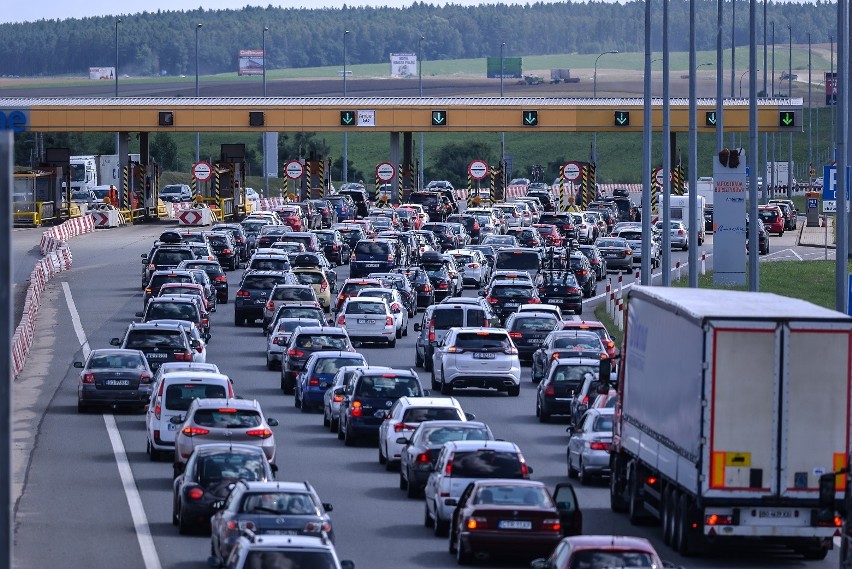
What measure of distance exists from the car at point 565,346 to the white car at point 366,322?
6.58 metres

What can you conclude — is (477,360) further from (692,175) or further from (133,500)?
(133,500)

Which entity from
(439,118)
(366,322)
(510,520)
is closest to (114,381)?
(366,322)

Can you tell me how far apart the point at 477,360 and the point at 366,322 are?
9.06 m

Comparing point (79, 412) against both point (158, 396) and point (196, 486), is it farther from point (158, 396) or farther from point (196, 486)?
point (196, 486)

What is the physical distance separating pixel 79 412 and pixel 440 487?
48.1 feet

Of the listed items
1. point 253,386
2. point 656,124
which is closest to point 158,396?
point 253,386

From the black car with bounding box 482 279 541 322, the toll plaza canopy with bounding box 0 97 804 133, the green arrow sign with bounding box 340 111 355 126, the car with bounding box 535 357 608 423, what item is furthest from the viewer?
the green arrow sign with bounding box 340 111 355 126

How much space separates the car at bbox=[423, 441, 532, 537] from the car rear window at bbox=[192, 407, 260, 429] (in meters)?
4.35

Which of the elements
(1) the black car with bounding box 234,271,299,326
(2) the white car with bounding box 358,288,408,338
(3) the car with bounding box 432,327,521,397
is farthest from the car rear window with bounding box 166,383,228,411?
(1) the black car with bounding box 234,271,299,326

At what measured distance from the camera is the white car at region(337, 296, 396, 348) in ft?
160

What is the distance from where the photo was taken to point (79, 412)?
37.5 meters

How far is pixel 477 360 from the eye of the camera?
40312mm

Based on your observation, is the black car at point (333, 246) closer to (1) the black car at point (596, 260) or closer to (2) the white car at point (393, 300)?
(1) the black car at point (596, 260)

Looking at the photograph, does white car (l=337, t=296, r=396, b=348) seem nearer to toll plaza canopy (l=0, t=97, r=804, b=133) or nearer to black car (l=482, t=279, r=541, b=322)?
black car (l=482, t=279, r=541, b=322)
